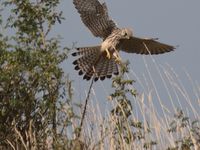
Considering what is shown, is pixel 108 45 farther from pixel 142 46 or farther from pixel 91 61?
pixel 142 46

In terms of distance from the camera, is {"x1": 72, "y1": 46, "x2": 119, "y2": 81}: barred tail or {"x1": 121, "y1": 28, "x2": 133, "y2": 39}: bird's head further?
{"x1": 121, "y1": 28, "x2": 133, "y2": 39}: bird's head

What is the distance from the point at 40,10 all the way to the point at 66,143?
221 centimetres

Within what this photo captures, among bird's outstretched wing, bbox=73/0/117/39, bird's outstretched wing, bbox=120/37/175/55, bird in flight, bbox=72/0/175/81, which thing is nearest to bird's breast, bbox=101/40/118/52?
bird in flight, bbox=72/0/175/81

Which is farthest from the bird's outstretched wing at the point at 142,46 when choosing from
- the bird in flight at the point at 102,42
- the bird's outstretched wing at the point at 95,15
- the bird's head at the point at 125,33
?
the bird's outstretched wing at the point at 95,15

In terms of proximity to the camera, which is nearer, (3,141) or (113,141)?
(113,141)

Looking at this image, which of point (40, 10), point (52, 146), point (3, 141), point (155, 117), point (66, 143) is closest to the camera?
point (155, 117)

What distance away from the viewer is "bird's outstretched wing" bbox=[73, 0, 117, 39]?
858 cm

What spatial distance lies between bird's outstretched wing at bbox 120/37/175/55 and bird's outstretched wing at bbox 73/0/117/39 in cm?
35

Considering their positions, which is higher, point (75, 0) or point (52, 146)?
point (75, 0)

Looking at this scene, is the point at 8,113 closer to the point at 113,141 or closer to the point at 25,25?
the point at 25,25

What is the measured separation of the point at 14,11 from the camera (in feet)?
27.5

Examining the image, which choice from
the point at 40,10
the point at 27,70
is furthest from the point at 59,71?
the point at 40,10

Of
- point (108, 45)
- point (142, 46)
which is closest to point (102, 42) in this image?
point (108, 45)

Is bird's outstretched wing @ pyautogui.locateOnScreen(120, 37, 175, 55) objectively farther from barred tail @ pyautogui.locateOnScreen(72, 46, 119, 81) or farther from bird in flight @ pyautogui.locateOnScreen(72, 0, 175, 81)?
barred tail @ pyautogui.locateOnScreen(72, 46, 119, 81)
